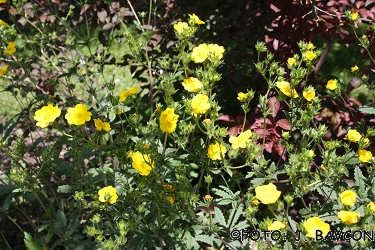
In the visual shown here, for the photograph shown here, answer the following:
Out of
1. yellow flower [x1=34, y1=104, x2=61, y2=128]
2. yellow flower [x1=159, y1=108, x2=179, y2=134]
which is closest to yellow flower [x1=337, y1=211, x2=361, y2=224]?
yellow flower [x1=159, y1=108, x2=179, y2=134]

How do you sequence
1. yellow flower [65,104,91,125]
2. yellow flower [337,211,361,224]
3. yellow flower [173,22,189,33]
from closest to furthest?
yellow flower [337,211,361,224] < yellow flower [65,104,91,125] < yellow flower [173,22,189,33]

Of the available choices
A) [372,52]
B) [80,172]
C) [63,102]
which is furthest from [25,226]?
[372,52]

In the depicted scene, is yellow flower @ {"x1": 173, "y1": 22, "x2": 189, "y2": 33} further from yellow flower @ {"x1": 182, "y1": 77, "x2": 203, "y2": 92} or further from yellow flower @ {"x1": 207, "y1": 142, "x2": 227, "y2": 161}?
yellow flower @ {"x1": 207, "y1": 142, "x2": 227, "y2": 161}

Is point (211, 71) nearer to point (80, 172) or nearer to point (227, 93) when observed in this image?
point (80, 172)

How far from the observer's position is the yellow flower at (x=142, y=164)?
160cm

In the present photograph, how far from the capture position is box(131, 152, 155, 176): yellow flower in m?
1.60

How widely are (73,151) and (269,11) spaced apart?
48.4 inches

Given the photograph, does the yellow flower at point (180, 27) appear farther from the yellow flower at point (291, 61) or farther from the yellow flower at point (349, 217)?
the yellow flower at point (349, 217)

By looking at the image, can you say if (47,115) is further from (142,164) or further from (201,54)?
(201,54)

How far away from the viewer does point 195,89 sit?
1.75 meters

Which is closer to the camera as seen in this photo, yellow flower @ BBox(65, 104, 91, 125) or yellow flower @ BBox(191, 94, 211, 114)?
yellow flower @ BBox(191, 94, 211, 114)

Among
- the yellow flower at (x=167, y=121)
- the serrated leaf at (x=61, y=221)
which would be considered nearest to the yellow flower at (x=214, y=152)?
the yellow flower at (x=167, y=121)

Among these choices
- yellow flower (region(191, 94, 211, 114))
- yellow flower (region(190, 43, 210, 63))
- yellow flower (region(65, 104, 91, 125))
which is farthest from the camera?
yellow flower (region(190, 43, 210, 63))

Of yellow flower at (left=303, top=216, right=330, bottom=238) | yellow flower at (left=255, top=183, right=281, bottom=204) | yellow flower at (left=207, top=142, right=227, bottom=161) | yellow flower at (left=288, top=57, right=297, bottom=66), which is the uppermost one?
yellow flower at (left=288, top=57, right=297, bottom=66)
